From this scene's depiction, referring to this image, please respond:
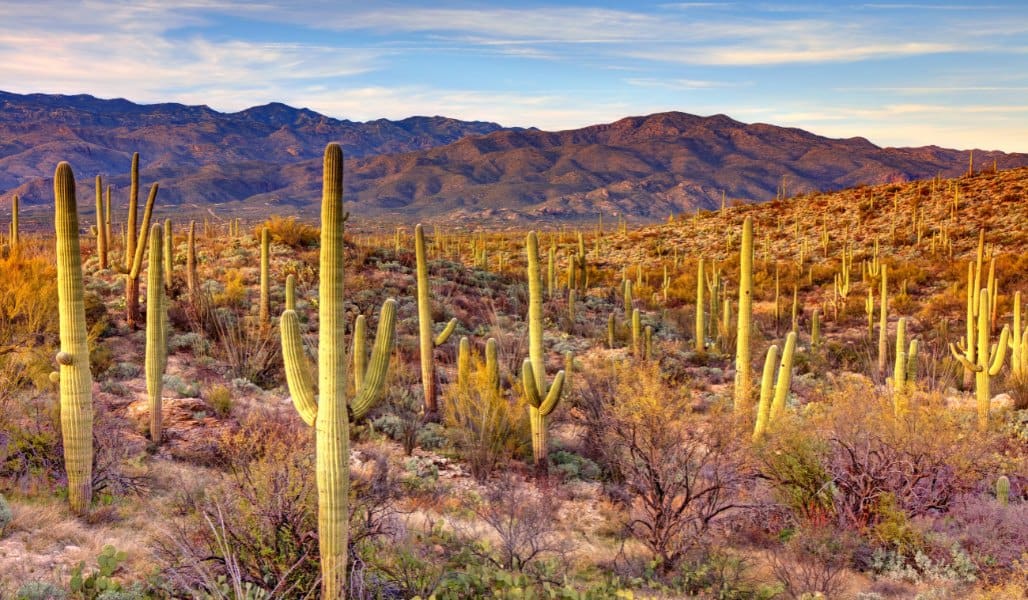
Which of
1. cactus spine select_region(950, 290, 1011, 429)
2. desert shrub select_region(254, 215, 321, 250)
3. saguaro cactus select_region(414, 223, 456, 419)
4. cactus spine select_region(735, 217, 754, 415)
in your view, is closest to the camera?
cactus spine select_region(735, 217, 754, 415)

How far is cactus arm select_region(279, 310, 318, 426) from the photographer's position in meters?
5.33

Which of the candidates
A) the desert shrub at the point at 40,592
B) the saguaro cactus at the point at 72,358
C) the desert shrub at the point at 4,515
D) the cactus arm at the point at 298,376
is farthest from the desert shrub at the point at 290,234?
the desert shrub at the point at 40,592

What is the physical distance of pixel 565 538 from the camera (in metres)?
7.92

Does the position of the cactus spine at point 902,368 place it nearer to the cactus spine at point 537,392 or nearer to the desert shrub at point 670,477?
the desert shrub at point 670,477

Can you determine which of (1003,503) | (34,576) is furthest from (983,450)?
(34,576)

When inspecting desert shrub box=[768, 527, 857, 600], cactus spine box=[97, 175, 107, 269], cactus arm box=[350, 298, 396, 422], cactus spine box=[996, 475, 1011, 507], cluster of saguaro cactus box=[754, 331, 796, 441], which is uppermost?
cactus spine box=[97, 175, 107, 269]

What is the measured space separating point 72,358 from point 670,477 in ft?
20.8

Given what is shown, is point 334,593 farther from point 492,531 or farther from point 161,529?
point 492,531

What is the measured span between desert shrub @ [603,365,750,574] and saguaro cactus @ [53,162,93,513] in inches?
227

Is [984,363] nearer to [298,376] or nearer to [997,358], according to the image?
[997,358]

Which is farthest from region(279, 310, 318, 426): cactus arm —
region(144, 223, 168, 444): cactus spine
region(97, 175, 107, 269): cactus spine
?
region(97, 175, 107, 269): cactus spine

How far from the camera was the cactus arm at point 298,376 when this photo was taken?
5.33 meters

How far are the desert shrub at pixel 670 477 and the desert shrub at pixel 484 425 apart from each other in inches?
82.5

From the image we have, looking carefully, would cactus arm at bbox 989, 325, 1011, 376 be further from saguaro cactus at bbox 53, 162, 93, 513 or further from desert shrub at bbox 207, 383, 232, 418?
saguaro cactus at bbox 53, 162, 93, 513
